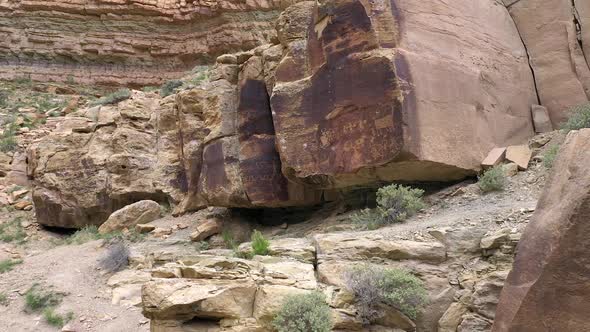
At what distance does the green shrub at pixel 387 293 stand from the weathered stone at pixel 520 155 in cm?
371

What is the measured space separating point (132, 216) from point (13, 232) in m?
4.10

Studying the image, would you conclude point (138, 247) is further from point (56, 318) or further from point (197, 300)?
point (197, 300)

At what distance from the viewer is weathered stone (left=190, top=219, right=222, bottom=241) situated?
39.8ft

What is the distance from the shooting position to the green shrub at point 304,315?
580 cm

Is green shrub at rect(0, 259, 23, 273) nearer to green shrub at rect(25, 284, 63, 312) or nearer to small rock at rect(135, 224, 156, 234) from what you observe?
green shrub at rect(25, 284, 63, 312)

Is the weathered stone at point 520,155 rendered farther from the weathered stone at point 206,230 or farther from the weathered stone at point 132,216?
the weathered stone at point 132,216

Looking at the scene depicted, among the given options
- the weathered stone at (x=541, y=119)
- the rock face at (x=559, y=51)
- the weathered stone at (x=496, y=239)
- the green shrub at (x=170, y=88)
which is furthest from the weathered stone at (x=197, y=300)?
the green shrub at (x=170, y=88)

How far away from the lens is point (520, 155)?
9.06 meters

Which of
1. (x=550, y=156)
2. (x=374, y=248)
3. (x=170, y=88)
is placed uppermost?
(x=170, y=88)

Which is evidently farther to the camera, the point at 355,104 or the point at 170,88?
the point at 170,88

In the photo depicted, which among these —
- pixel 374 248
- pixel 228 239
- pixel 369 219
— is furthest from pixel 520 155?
pixel 228 239

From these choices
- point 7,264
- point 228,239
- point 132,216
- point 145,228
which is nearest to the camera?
point 7,264

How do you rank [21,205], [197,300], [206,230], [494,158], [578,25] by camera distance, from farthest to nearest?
[21,205] < [206,230] < [578,25] < [494,158] < [197,300]

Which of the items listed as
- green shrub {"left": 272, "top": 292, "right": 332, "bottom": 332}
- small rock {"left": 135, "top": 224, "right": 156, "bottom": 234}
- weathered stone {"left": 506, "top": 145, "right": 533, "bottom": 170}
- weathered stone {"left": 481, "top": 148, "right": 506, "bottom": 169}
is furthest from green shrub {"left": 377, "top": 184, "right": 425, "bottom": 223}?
small rock {"left": 135, "top": 224, "right": 156, "bottom": 234}
